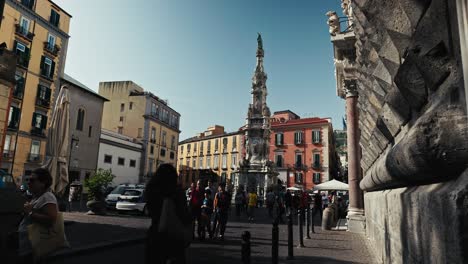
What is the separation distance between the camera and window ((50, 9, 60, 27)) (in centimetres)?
3144

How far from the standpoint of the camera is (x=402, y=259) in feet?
9.15

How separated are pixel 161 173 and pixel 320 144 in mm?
48583

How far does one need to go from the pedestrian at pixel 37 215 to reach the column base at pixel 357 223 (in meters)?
10.0

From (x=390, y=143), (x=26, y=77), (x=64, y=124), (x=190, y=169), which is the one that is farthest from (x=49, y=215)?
(x=190, y=169)

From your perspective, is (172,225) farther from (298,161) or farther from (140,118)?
(298,161)

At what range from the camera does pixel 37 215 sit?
9.75ft

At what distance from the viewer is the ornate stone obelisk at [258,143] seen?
107 ft

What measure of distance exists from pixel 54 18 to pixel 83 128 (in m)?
12.0

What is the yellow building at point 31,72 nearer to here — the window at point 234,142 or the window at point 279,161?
the window at point 234,142

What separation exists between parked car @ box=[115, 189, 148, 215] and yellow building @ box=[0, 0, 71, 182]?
1660cm

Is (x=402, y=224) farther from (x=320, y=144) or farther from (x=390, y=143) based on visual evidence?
(x=320, y=144)

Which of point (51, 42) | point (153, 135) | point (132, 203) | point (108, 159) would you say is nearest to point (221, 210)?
point (132, 203)

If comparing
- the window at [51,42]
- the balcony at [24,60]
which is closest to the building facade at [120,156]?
the window at [51,42]

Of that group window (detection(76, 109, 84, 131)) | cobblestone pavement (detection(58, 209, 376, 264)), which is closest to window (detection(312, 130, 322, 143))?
window (detection(76, 109, 84, 131))
